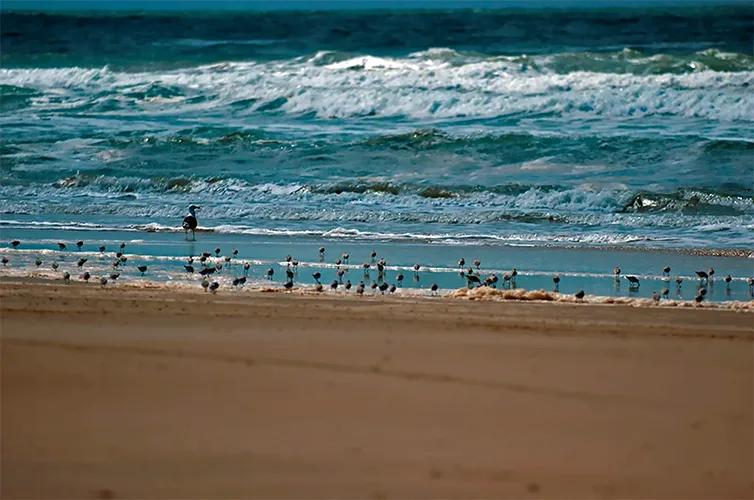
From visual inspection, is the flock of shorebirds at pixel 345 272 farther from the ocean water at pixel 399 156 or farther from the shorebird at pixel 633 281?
the ocean water at pixel 399 156

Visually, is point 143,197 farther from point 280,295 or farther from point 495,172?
point 280,295

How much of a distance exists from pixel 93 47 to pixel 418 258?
28468 millimetres

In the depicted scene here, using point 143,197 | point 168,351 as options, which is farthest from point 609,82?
point 168,351

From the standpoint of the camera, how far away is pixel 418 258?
1033 centimetres

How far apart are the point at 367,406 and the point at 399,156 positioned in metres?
13.1

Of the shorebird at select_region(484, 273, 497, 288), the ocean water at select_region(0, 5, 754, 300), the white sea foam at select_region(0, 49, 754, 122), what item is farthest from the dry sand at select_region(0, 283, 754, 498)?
the white sea foam at select_region(0, 49, 754, 122)

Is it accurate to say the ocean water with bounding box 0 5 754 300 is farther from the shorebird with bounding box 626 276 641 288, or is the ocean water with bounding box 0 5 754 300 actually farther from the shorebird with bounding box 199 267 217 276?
the shorebird with bounding box 199 267 217 276

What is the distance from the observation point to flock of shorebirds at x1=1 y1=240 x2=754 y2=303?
327 inches

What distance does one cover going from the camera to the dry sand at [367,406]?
4.17 metres

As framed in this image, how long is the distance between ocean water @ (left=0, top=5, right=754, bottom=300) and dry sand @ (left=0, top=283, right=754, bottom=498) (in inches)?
100

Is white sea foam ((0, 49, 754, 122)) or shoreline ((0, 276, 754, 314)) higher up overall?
white sea foam ((0, 49, 754, 122))

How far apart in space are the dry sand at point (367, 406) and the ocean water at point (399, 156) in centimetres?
255

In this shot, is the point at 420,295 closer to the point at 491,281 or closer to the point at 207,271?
the point at 491,281

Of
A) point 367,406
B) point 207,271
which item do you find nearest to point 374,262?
point 207,271
